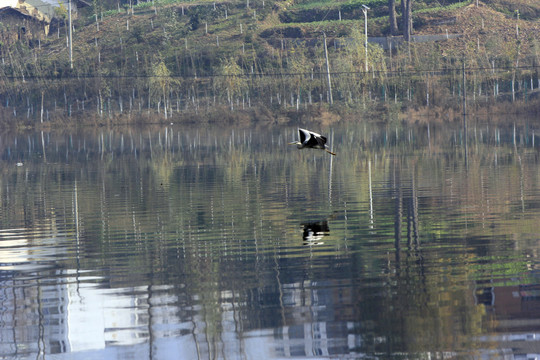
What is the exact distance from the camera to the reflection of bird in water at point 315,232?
13.7m

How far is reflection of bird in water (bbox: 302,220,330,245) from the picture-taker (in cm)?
1367

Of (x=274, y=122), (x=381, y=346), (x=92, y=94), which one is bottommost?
(x=381, y=346)

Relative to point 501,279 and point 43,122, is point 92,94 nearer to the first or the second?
point 43,122

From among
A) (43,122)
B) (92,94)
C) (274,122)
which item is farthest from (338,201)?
(92,94)

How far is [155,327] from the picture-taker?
9.04 m

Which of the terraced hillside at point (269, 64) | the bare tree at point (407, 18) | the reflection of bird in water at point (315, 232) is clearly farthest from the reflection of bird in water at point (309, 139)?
the bare tree at point (407, 18)

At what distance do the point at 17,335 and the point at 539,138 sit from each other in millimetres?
31337

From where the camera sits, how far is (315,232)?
14.5 meters

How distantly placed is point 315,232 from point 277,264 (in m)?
2.71

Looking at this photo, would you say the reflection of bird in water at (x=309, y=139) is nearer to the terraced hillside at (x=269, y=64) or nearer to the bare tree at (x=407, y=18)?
the terraced hillside at (x=269, y=64)

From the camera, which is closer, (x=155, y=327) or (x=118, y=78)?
(x=155, y=327)

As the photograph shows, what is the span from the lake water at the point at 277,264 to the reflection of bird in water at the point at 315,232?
6 cm

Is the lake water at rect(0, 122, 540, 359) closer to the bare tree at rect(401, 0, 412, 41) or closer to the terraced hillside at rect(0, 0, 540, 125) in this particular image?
the terraced hillside at rect(0, 0, 540, 125)

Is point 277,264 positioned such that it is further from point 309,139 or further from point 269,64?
point 269,64
